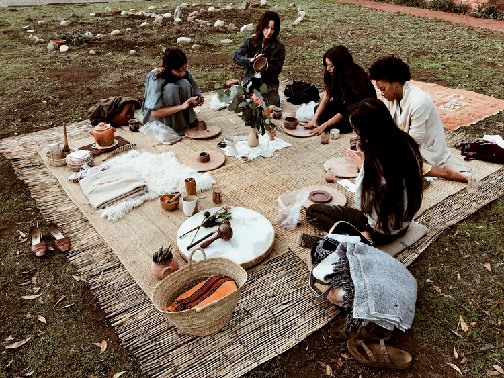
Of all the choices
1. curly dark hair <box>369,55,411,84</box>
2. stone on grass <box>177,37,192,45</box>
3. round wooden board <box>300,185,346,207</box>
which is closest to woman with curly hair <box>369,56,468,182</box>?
curly dark hair <box>369,55,411,84</box>

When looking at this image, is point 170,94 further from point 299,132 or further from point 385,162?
point 385,162

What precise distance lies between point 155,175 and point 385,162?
3169mm

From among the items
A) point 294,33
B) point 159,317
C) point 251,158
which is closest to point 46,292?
point 159,317

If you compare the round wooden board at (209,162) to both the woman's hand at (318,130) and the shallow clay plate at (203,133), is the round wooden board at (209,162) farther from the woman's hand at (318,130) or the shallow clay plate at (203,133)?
the woman's hand at (318,130)

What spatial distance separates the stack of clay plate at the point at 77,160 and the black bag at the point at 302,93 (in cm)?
389

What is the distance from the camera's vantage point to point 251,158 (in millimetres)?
5949

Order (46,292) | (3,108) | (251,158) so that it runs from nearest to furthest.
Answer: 1. (46,292)
2. (251,158)
3. (3,108)

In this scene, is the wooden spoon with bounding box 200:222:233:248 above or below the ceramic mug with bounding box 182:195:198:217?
above

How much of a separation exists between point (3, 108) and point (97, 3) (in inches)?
490

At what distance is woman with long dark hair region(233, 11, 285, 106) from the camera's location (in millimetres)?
7137

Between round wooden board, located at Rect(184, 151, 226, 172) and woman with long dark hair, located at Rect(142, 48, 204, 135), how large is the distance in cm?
87

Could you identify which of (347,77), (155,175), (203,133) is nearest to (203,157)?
(155,175)

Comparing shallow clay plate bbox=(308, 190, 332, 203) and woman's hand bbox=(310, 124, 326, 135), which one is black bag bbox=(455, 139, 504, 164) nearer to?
woman's hand bbox=(310, 124, 326, 135)

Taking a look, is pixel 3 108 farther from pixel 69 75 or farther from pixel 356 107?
pixel 356 107
